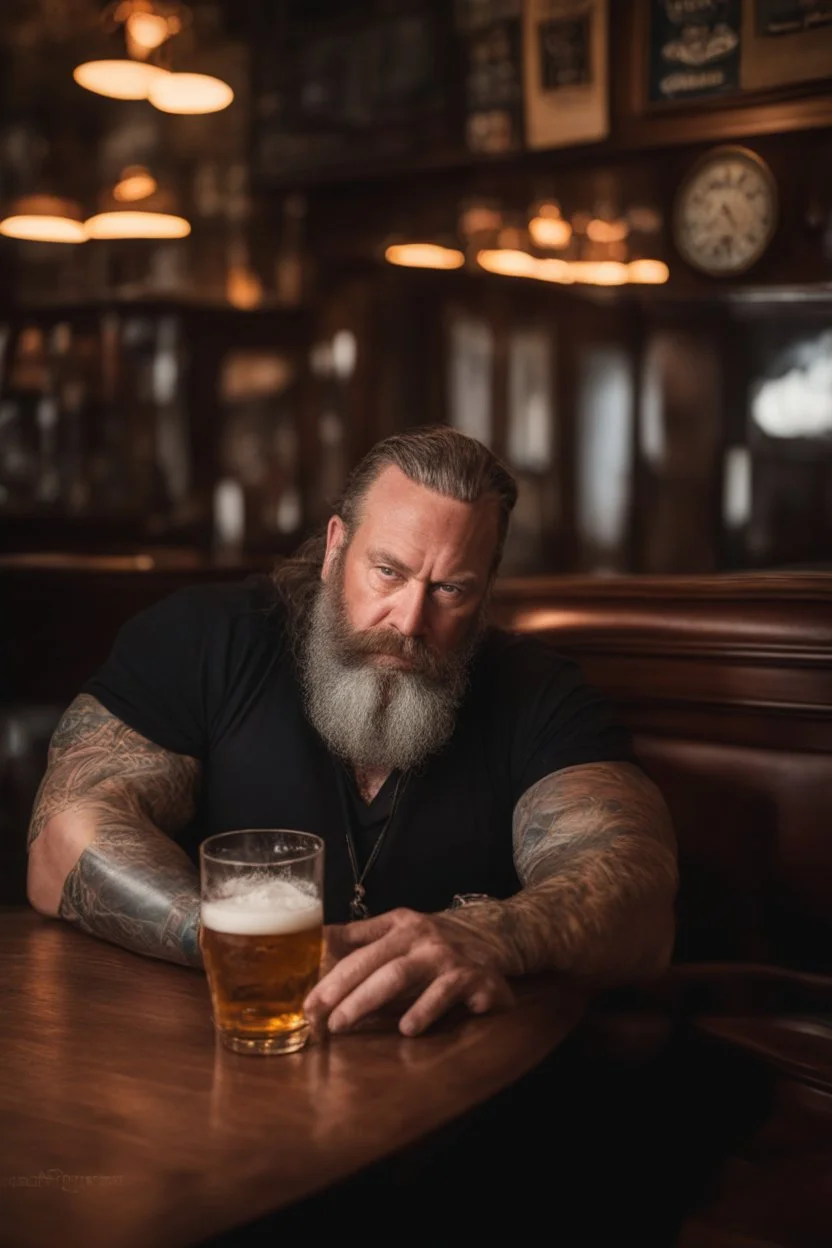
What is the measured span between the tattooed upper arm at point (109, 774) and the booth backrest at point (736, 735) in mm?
811

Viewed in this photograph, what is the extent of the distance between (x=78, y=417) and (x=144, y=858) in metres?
6.06

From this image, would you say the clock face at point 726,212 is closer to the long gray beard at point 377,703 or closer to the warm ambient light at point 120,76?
the warm ambient light at point 120,76

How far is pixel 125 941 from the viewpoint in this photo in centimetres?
166

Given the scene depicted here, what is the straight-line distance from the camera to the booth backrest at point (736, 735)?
223 cm

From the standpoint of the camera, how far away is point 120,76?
468cm

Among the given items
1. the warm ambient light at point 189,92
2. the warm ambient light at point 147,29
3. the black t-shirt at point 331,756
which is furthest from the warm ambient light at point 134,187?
the black t-shirt at point 331,756

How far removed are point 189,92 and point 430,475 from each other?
3206 mm

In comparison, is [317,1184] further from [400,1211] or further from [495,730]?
[495,730]

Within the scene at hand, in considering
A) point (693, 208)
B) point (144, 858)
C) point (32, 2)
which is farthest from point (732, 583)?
point (32, 2)

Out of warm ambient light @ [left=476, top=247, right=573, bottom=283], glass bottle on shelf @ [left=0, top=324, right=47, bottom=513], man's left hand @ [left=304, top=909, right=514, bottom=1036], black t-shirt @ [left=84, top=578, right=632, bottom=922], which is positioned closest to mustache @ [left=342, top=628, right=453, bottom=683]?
black t-shirt @ [left=84, top=578, right=632, bottom=922]

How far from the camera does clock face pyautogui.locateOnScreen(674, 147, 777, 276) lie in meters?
5.43

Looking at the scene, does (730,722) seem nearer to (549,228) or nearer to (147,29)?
(147,29)

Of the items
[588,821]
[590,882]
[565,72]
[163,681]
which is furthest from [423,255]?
[590,882]

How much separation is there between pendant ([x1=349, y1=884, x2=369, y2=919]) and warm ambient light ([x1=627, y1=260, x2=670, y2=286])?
4512 mm
